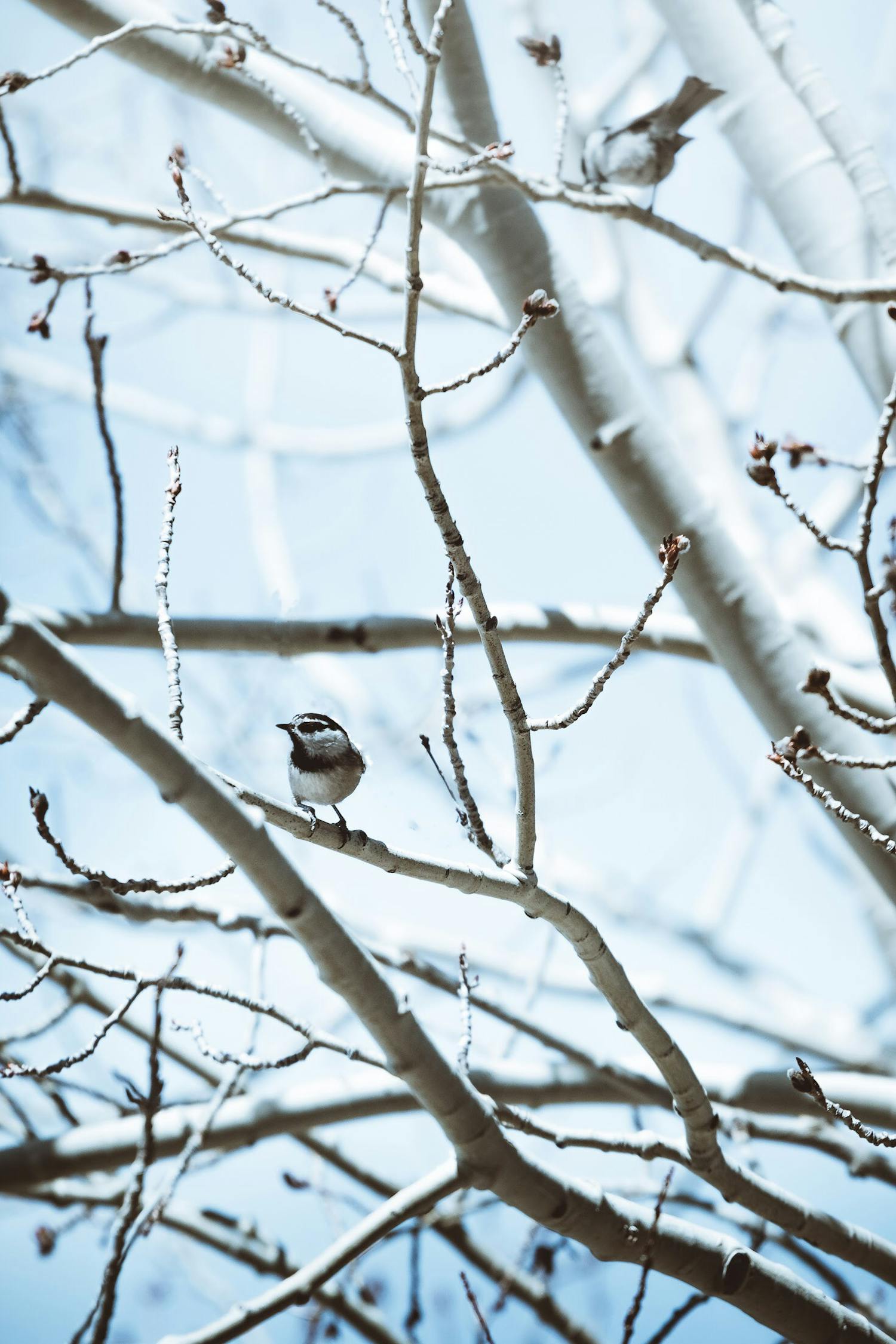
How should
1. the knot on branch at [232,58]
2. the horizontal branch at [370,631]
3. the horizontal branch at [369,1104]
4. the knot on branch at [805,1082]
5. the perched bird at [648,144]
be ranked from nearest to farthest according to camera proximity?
1. the knot on branch at [805,1082]
2. the horizontal branch at [369,1104]
3. the horizontal branch at [370,631]
4. the knot on branch at [232,58]
5. the perched bird at [648,144]

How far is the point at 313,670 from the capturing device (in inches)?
167

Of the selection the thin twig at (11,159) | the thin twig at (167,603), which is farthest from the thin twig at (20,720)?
the thin twig at (11,159)

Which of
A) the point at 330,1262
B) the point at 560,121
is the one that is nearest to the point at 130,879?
the point at 330,1262

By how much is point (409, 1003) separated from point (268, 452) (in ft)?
11.7

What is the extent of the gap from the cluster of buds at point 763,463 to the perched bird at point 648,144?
3.42 ft

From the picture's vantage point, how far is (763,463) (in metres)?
1.52

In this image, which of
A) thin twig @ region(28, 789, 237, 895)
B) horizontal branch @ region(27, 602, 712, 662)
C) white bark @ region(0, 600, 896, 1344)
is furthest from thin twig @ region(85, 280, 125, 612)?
white bark @ region(0, 600, 896, 1344)

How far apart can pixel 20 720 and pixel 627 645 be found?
69 cm

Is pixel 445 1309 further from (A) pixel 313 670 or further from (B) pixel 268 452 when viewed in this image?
(B) pixel 268 452

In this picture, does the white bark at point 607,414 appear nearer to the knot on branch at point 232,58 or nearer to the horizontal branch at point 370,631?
the knot on branch at point 232,58

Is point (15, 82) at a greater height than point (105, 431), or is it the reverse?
point (15, 82)

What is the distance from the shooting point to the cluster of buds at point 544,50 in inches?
78.7

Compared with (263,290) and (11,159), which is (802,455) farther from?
(11,159)

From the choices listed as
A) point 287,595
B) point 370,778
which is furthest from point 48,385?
point 370,778
